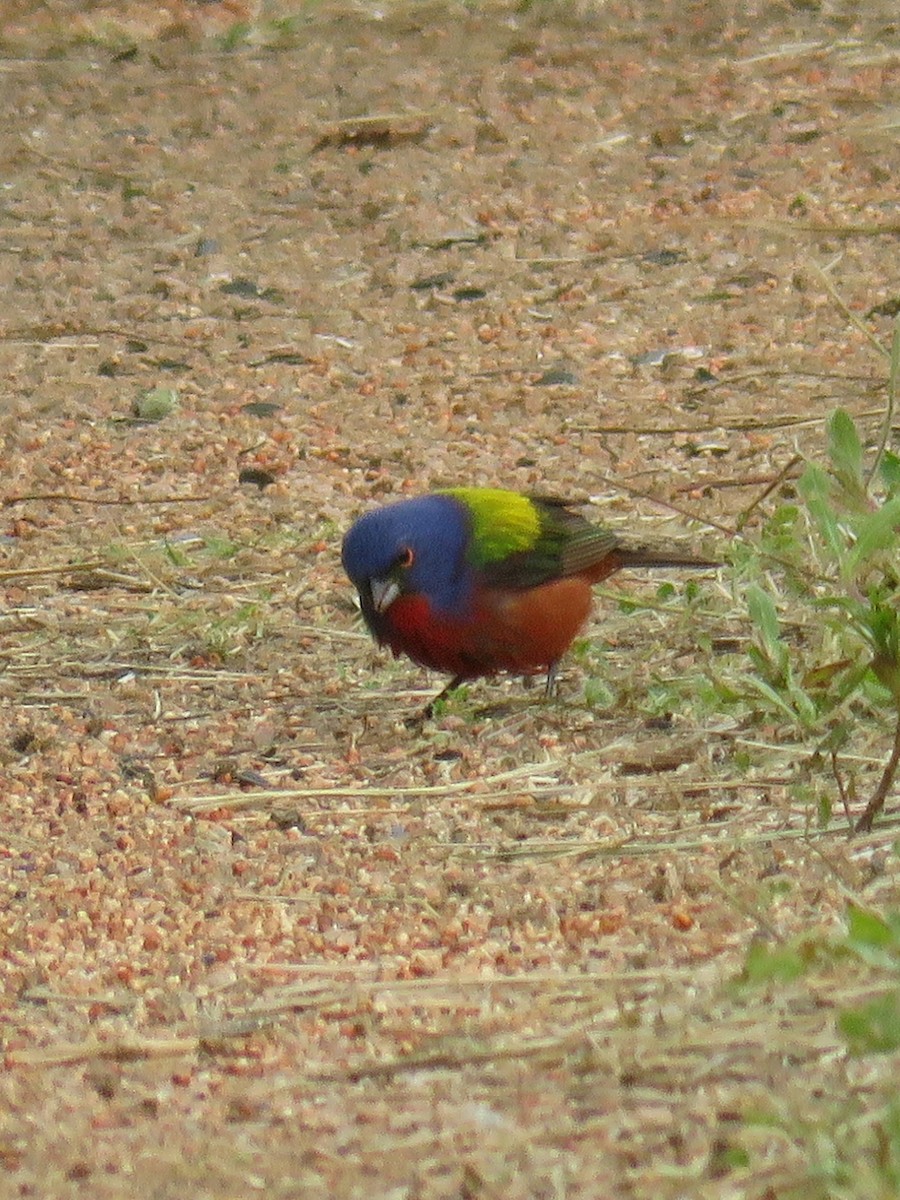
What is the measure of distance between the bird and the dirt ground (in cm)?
15

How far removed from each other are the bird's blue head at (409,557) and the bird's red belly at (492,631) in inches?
1.4

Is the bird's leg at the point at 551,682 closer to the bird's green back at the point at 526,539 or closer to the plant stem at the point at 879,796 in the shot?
the bird's green back at the point at 526,539

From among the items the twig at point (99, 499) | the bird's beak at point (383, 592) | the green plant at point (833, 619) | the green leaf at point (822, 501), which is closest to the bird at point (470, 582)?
the bird's beak at point (383, 592)

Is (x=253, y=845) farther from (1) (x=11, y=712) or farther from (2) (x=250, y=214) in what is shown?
(2) (x=250, y=214)

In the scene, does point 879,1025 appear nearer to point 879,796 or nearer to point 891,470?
point 879,796

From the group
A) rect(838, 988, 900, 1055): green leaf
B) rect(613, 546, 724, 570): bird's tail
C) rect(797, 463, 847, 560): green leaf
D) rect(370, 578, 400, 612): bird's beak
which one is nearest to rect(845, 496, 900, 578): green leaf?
rect(797, 463, 847, 560): green leaf

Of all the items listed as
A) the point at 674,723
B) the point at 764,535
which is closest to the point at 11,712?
the point at 674,723

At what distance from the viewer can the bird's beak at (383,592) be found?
16.0ft

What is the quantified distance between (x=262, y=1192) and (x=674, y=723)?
2.18m

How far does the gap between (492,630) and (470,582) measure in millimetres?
127

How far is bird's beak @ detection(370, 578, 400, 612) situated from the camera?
489 centimetres

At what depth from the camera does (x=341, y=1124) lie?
2891 millimetres

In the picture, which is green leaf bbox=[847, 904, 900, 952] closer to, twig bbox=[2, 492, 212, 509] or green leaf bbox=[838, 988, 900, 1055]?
green leaf bbox=[838, 988, 900, 1055]

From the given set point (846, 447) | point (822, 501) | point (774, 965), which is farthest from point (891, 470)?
point (774, 965)
